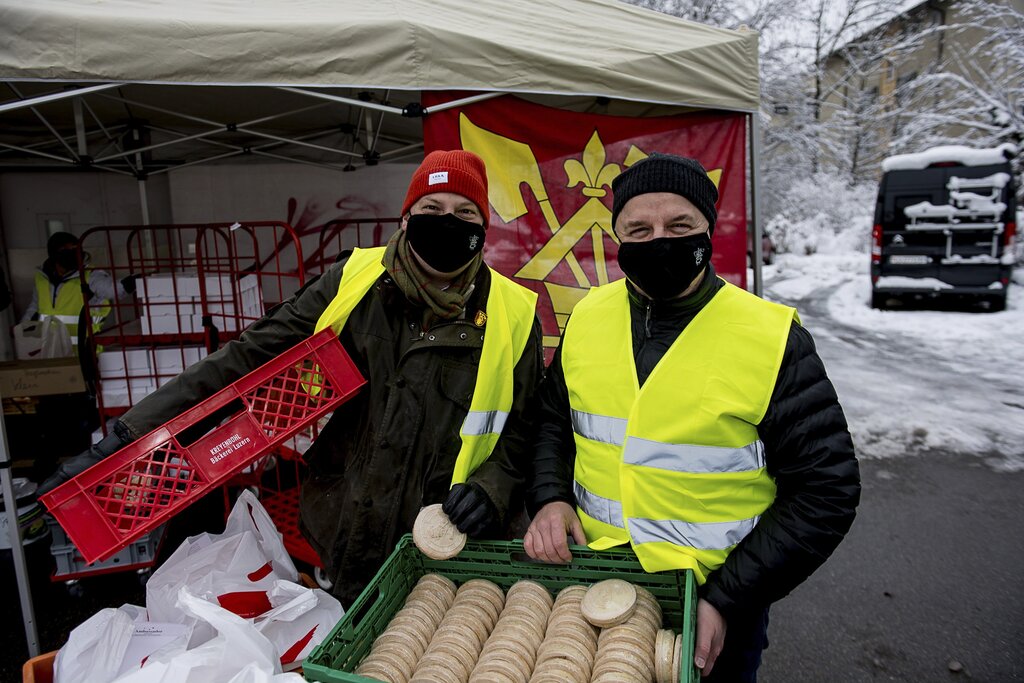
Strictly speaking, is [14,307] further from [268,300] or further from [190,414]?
[190,414]

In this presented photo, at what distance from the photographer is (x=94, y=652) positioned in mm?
1929

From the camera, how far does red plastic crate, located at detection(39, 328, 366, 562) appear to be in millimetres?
1772

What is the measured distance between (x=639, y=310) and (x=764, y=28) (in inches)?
647

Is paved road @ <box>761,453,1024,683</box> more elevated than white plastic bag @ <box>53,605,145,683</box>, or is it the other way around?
white plastic bag @ <box>53,605,145,683</box>

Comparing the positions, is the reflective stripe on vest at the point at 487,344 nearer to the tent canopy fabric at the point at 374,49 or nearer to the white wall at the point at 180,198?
the tent canopy fabric at the point at 374,49

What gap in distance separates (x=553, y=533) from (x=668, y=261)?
0.74m

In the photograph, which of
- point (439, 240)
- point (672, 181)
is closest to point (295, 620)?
point (439, 240)

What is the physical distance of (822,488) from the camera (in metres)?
1.52

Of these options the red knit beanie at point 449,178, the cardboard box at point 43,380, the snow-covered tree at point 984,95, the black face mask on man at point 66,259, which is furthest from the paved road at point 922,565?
the snow-covered tree at point 984,95

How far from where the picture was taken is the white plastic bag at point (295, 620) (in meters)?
2.09

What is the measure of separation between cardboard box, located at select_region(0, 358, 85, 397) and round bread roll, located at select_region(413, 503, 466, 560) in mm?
3436

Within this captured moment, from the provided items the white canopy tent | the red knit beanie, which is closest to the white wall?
the white canopy tent

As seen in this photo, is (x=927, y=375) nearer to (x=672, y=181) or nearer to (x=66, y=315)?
(x=672, y=181)

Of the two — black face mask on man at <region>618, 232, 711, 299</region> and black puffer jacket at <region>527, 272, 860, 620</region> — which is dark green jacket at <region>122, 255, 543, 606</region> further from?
black puffer jacket at <region>527, 272, 860, 620</region>
